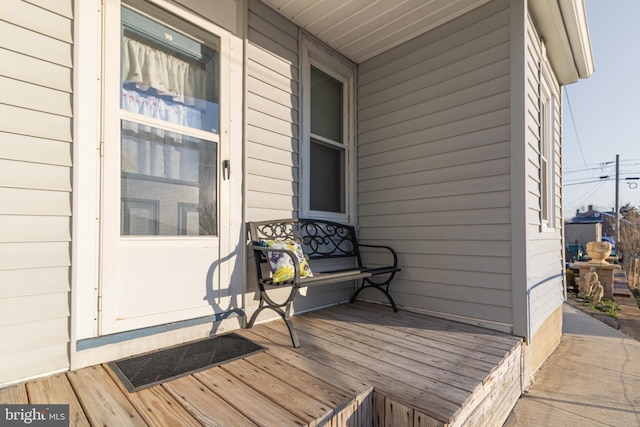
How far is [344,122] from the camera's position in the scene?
3316mm

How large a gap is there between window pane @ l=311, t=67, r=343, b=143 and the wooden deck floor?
6.64 feet

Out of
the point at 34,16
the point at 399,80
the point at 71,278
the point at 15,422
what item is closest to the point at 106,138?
the point at 34,16

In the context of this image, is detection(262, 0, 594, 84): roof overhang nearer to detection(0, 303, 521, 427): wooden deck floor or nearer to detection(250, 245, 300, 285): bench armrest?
detection(250, 245, 300, 285): bench armrest

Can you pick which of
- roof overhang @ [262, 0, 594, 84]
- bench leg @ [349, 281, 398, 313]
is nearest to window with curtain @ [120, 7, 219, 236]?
roof overhang @ [262, 0, 594, 84]

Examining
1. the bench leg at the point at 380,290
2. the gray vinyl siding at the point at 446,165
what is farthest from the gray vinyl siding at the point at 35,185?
the gray vinyl siding at the point at 446,165

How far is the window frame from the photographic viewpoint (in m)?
2.82

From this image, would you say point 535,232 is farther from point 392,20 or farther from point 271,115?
point 271,115

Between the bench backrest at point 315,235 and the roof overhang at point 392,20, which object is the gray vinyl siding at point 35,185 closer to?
the bench backrest at point 315,235

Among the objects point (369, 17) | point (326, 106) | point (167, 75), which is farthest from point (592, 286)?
point (167, 75)

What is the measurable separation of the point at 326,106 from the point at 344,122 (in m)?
0.27

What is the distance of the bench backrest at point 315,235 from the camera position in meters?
2.48

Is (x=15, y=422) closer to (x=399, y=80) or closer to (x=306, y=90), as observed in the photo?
(x=306, y=90)

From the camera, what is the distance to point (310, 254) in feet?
9.24

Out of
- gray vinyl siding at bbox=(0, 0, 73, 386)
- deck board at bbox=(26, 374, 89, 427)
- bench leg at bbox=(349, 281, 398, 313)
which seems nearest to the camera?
deck board at bbox=(26, 374, 89, 427)
